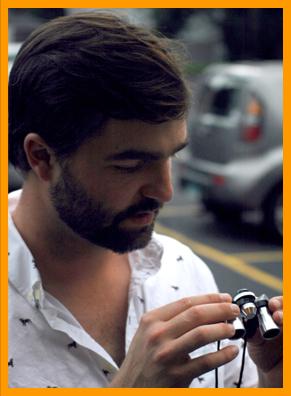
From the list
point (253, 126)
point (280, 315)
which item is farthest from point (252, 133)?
point (280, 315)

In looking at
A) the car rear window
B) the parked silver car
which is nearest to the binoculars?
the parked silver car

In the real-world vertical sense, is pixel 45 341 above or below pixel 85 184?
below

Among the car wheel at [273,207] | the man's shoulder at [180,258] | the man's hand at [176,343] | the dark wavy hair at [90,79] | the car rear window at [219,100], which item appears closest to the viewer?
the man's hand at [176,343]

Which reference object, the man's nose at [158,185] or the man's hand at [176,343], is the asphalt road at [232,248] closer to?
the man's nose at [158,185]

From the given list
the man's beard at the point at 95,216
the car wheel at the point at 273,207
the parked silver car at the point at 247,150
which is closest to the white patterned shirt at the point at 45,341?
the man's beard at the point at 95,216

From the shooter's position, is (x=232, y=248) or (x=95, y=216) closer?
(x=95, y=216)

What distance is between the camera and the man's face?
1.39m

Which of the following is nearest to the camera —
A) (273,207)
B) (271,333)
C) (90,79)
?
(271,333)

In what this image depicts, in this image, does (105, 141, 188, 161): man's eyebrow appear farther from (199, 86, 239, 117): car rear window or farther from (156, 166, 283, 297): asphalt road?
(199, 86, 239, 117): car rear window

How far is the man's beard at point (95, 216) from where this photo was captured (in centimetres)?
143

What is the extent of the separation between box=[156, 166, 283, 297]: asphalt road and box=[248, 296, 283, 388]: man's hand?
3.79 m

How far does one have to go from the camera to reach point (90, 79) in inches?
55.2

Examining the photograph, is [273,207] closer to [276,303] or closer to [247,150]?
[247,150]

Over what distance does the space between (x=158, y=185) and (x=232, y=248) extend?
543cm
